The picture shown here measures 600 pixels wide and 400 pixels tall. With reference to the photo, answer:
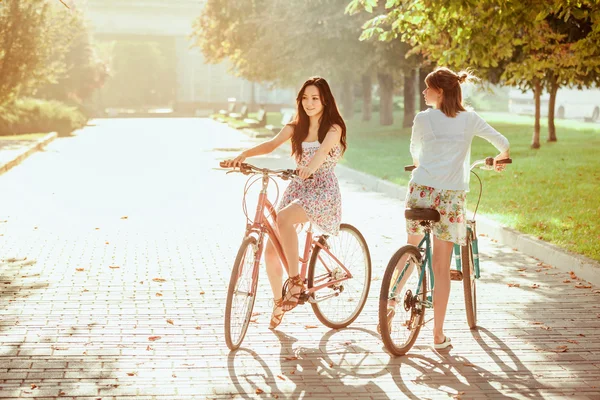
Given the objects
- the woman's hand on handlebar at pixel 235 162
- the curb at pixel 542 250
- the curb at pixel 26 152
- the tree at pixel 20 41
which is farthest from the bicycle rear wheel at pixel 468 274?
the tree at pixel 20 41

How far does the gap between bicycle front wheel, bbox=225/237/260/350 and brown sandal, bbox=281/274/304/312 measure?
304 millimetres

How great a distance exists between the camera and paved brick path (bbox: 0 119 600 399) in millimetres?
5965

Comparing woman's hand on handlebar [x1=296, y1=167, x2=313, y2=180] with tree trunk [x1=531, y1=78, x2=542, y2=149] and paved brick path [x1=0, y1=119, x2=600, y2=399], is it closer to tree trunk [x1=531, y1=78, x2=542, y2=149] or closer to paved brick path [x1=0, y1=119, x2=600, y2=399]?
paved brick path [x1=0, y1=119, x2=600, y2=399]

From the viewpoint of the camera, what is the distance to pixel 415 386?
598 centimetres

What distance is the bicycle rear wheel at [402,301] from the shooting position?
6.31 metres

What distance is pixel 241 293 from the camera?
6.61 m

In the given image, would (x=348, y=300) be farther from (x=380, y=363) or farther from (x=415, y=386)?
(x=415, y=386)

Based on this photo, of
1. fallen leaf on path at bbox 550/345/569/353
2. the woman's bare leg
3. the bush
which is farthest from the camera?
the bush

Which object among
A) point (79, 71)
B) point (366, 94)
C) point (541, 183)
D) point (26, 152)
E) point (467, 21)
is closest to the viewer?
point (467, 21)

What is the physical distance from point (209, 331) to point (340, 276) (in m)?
1.00

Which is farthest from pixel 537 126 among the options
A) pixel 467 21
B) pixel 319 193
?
pixel 319 193

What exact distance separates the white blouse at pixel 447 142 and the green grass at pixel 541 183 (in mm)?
3869

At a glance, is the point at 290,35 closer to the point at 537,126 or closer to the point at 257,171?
the point at 537,126

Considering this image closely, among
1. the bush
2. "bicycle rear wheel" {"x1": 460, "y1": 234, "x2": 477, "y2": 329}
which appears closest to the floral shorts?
"bicycle rear wheel" {"x1": 460, "y1": 234, "x2": 477, "y2": 329}
